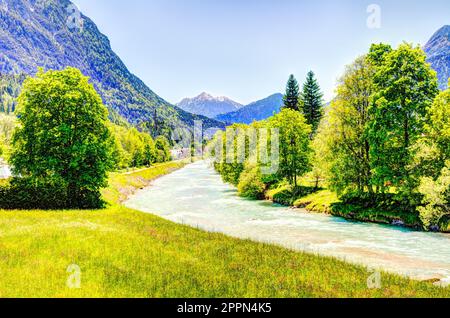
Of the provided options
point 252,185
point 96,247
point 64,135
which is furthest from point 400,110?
point 64,135

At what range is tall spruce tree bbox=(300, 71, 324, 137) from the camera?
94062 mm

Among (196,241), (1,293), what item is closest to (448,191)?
(196,241)

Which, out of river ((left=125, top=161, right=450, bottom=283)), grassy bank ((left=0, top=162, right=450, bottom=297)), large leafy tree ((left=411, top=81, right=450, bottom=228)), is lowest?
river ((left=125, top=161, right=450, bottom=283))

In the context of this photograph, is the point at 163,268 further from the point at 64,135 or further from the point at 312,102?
the point at 312,102

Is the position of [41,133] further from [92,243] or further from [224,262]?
[224,262]

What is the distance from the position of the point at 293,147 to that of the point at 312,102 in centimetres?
4340

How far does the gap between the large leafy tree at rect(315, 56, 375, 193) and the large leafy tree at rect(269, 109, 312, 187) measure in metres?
11.4

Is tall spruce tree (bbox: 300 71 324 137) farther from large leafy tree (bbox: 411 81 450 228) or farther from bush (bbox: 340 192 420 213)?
large leafy tree (bbox: 411 81 450 228)

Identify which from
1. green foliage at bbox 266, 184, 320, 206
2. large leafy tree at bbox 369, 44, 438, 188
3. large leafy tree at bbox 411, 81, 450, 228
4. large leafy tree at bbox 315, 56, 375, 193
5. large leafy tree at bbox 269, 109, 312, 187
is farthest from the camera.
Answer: large leafy tree at bbox 269, 109, 312, 187

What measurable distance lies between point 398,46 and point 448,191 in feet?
58.2

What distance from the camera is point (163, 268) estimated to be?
15383 mm

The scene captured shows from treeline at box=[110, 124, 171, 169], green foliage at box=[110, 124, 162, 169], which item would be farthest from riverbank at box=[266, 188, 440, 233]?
green foliage at box=[110, 124, 162, 169]
